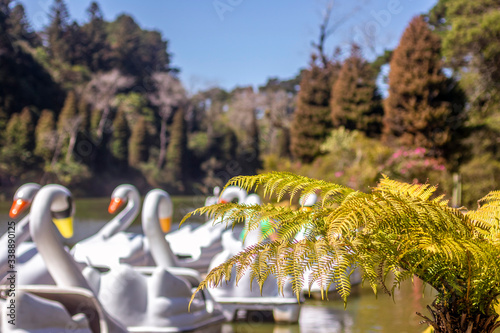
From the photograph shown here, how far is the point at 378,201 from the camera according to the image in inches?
98.0

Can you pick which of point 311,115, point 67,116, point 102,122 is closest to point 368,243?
point 311,115

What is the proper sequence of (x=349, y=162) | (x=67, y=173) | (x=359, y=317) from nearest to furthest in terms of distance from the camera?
(x=359, y=317), (x=349, y=162), (x=67, y=173)

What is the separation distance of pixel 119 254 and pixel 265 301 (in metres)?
2.92

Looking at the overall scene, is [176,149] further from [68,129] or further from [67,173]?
[67,173]

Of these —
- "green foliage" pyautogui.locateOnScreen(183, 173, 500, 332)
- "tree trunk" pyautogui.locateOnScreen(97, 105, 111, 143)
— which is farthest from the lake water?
"tree trunk" pyautogui.locateOnScreen(97, 105, 111, 143)

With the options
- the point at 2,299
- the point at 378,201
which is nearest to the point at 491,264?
the point at 378,201

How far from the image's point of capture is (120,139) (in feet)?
112

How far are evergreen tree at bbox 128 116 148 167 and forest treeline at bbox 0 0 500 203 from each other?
102mm

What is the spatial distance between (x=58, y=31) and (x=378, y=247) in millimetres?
41383

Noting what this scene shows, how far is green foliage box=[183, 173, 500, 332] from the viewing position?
2416 mm

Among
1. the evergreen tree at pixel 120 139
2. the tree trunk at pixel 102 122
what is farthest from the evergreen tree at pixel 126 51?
the evergreen tree at pixel 120 139

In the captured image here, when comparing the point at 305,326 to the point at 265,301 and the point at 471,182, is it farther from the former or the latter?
the point at 471,182

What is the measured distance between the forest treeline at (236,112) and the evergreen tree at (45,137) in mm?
74

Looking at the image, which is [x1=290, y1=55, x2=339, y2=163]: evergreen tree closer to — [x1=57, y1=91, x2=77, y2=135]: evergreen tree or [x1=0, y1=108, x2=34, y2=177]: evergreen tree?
[x1=57, y1=91, x2=77, y2=135]: evergreen tree
